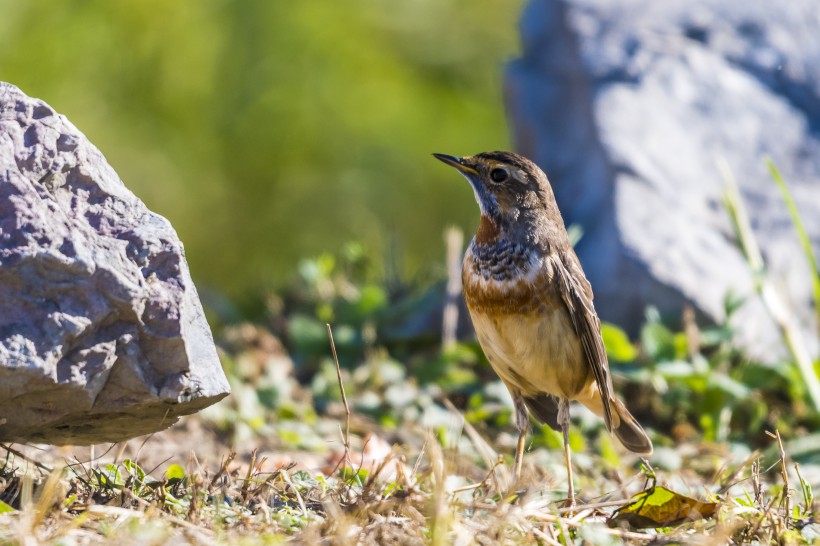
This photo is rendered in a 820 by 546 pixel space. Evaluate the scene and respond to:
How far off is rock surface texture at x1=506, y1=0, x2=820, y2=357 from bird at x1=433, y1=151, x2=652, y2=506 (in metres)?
2.09

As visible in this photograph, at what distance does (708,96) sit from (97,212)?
5.47m

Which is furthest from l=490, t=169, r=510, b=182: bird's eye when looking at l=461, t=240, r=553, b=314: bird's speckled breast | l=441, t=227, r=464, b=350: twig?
l=441, t=227, r=464, b=350: twig

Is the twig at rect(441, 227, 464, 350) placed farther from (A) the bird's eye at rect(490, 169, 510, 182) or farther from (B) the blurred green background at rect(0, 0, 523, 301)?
(B) the blurred green background at rect(0, 0, 523, 301)

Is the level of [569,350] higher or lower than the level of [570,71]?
lower

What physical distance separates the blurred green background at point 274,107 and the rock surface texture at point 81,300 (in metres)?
8.03

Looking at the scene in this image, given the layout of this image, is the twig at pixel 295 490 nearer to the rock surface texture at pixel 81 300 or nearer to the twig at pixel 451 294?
the rock surface texture at pixel 81 300

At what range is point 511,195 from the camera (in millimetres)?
5121

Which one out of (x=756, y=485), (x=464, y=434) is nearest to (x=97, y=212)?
(x=756, y=485)

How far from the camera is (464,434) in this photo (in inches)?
253

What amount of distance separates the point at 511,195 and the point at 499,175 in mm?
111

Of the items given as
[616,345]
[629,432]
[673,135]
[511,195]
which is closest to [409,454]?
[629,432]

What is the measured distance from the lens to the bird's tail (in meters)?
5.14

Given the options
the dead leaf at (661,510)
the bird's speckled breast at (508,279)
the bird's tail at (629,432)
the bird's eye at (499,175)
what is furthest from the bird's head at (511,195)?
the dead leaf at (661,510)

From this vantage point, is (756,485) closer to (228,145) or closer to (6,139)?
(6,139)
